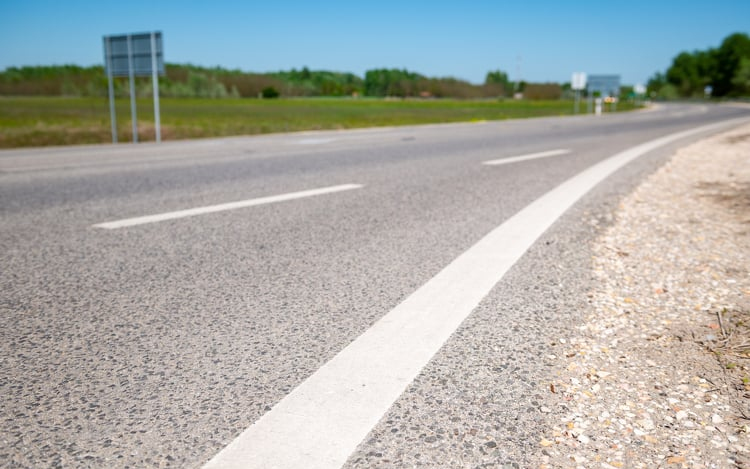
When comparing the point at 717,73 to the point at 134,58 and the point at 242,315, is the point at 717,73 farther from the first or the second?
the point at 242,315

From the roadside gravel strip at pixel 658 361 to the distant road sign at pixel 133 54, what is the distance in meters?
14.0

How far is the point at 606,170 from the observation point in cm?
817

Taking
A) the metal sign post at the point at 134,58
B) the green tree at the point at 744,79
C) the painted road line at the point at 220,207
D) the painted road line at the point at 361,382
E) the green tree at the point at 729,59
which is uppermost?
the green tree at the point at 729,59

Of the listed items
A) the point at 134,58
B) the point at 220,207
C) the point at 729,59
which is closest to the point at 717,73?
the point at 729,59

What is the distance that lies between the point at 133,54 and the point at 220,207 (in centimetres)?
1263

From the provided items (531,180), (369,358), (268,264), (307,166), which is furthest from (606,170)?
(369,358)

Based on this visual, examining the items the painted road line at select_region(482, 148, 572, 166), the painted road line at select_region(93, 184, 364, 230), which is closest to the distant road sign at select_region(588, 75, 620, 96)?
the painted road line at select_region(482, 148, 572, 166)

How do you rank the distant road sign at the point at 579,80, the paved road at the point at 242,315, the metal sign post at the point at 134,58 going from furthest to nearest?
the distant road sign at the point at 579,80
the metal sign post at the point at 134,58
the paved road at the point at 242,315

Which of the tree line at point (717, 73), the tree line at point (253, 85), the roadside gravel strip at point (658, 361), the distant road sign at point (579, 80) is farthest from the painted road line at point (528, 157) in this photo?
the tree line at point (717, 73)

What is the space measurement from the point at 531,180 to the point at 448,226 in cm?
301

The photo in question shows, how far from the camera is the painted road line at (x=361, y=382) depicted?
1.59m

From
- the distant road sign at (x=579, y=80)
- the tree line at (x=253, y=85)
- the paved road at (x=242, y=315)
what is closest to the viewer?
the paved road at (x=242, y=315)

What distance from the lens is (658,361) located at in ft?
7.17

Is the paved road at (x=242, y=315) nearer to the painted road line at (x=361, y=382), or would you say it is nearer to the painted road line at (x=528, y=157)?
the painted road line at (x=361, y=382)
